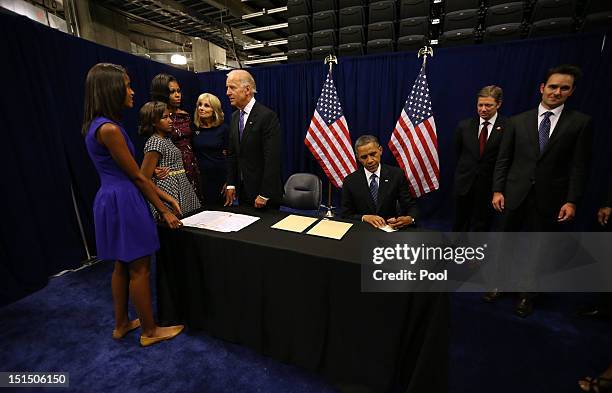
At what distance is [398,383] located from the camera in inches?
57.9

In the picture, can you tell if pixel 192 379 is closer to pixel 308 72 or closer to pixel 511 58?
pixel 308 72

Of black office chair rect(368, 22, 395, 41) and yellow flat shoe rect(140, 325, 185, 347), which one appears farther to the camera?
black office chair rect(368, 22, 395, 41)

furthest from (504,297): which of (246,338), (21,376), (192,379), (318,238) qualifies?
(21,376)

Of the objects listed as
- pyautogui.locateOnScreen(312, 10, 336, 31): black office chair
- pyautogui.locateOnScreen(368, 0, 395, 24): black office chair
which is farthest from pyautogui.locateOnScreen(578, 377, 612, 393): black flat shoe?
pyautogui.locateOnScreen(312, 10, 336, 31): black office chair

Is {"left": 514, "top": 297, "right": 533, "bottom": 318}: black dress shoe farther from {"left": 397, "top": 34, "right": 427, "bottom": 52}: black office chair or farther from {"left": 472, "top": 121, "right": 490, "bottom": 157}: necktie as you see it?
{"left": 397, "top": 34, "right": 427, "bottom": 52}: black office chair

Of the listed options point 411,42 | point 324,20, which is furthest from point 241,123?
point 324,20

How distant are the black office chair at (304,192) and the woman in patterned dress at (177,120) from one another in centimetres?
88

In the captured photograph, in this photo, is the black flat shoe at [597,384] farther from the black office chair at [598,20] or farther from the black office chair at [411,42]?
the black office chair at [411,42]

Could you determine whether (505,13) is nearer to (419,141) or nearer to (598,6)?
(598,6)

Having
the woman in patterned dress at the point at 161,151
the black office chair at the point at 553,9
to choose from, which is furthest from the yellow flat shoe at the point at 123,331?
the black office chair at the point at 553,9

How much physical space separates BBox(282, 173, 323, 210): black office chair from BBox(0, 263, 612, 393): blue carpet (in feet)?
4.43

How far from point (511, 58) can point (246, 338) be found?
3944 millimetres

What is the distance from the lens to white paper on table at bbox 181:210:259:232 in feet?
5.37

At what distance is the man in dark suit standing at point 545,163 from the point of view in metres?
1.85
